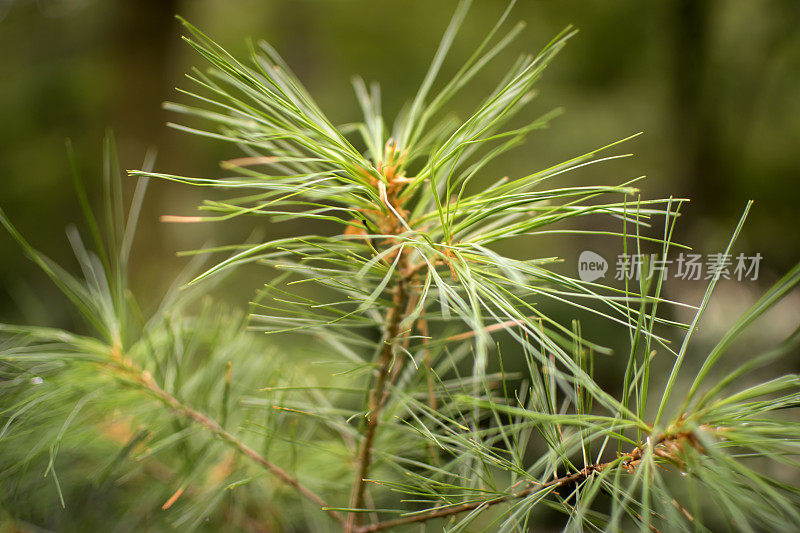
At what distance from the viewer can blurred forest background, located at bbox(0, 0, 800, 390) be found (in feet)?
1.73

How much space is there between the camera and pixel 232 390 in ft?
1.14

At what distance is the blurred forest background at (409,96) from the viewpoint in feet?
1.73

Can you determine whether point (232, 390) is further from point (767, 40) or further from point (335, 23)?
point (335, 23)

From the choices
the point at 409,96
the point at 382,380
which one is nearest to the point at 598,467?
the point at 382,380

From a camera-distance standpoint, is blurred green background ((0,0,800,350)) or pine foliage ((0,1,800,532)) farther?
blurred green background ((0,0,800,350))

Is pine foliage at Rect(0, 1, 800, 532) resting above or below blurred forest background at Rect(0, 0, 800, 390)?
below

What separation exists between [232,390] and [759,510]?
1.03 feet

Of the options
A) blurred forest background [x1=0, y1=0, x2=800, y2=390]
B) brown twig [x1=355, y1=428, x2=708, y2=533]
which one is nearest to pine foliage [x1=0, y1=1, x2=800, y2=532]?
brown twig [x1=355, y1=428, x2=708, y2=533]

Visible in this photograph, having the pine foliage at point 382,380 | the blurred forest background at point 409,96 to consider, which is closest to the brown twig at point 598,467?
the pine foliage at point 382,380

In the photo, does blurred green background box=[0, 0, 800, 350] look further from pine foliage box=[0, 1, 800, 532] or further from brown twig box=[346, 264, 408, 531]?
brown twig box=[346, 264, 408, 531]

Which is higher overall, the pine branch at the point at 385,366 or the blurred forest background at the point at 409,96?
the blurred forest background at the point at 409,96

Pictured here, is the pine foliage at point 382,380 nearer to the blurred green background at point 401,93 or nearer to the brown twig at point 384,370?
the brown twig at point 384,370

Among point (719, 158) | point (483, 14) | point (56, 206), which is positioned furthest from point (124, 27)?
point (719, 158)

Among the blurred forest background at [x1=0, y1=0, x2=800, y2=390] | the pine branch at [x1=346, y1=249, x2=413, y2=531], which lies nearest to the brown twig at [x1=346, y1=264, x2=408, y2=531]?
the pine branch at [x1=346, y1=249, x2=413, y2=531]
